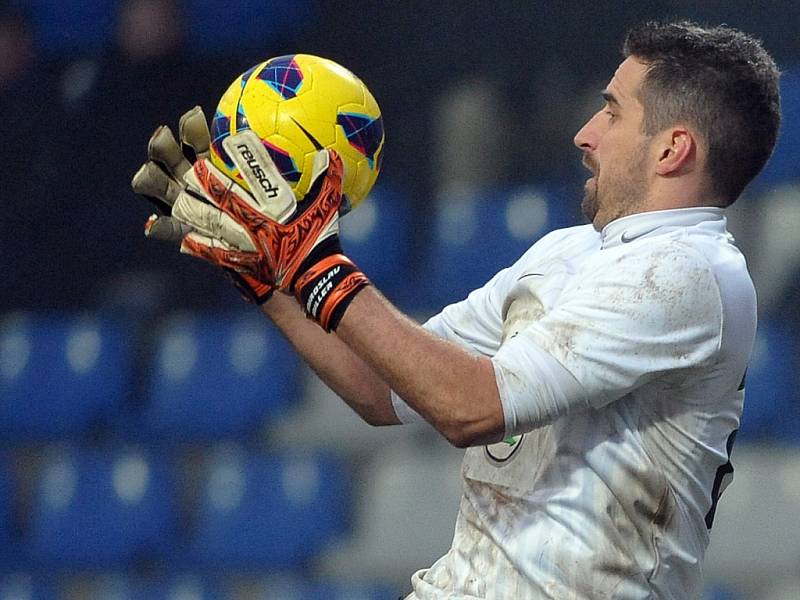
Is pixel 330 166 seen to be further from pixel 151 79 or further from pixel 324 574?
pixel 151 79

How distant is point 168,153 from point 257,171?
292mm

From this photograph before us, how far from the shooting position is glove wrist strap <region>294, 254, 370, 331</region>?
1.68m

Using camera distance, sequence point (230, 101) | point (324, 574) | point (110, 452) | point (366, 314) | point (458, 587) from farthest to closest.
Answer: point (110, 452) → point (324, 574) → point (230, 101) → point (458, 587) → point (366, 314)

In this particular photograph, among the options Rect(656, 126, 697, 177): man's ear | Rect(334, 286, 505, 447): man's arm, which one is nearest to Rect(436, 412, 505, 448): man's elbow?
Rect(334, 286, 505, 447): man's arm

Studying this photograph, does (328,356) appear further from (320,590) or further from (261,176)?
(320,590)

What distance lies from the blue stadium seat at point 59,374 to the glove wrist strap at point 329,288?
6.32 feet

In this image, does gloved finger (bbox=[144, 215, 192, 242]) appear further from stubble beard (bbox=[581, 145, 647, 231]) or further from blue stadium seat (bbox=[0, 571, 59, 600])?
blue stadium seat (bbox=[0, 571, 59, 600])

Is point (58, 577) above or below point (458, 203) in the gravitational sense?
below

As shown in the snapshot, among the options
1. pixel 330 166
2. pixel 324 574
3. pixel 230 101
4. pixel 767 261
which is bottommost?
pixel 324 574

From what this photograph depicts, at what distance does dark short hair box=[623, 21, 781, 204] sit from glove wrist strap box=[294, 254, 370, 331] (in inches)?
19.1

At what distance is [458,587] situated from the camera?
1789mm

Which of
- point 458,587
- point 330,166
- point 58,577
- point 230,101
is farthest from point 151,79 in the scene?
point 458,587

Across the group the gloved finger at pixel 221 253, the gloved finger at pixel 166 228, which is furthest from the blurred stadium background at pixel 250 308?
the gloved finger at pixel 221 253

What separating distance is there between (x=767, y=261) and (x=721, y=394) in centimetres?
133
